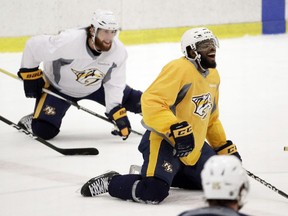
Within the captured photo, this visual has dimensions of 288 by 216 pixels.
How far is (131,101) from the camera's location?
5695mm

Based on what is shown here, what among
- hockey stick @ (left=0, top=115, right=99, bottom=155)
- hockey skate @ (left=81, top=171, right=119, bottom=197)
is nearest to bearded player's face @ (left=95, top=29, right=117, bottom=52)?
hockey stick @ (left=0, top=115, right=99, bottom=155)

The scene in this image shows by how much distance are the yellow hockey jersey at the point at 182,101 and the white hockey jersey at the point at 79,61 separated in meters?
1.37

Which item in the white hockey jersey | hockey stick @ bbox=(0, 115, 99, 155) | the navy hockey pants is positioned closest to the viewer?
hockey stick @ bbox=(0, 115, 99, 155)

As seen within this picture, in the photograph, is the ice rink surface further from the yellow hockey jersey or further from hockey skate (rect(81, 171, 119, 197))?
the yellow hockey jersey

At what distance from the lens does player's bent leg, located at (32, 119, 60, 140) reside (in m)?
5.38

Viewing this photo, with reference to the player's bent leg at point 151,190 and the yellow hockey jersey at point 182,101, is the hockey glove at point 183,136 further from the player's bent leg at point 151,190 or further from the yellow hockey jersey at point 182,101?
the player's bent leg at point 151,190

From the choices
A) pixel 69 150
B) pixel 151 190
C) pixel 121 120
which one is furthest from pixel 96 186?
pixel 121 120

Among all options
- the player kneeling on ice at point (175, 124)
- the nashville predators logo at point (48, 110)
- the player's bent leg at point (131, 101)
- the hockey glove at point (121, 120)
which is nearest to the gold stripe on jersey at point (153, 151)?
the player kneeling on ice at point (175, 124)

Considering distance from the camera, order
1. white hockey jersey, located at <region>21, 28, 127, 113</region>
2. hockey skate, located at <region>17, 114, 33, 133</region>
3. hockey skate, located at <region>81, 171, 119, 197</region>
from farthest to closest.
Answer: hockey skate, located at <region>17, 114, 33, 133</region>, white hockey jersey, located at <region>21, 28, 127, 113</region>, hockey skate, located at <region>81, 171, 119, 197</region>

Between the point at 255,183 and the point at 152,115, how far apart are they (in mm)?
743

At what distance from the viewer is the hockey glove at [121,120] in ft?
17.0

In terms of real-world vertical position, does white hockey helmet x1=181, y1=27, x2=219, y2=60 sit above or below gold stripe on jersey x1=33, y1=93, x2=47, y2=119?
above

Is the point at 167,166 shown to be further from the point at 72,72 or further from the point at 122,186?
the point at 72,72

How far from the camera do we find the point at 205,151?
13.1ft
